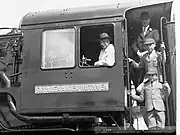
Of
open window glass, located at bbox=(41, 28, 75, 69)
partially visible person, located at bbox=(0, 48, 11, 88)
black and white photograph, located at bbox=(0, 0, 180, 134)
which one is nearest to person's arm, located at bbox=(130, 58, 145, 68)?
black and white photograph, located at bbox=(0, 0, 180, 134)

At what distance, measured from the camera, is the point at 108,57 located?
18.2 feet

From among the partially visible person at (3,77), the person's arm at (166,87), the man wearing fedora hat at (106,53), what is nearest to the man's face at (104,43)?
the man wearing fedora hat at (106,53)

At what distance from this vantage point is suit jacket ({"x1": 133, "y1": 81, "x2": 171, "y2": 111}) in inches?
208

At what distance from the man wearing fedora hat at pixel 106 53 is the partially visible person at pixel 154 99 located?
67 cm

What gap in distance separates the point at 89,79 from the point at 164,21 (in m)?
1.58

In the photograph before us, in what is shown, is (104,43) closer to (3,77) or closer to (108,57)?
(108,57)

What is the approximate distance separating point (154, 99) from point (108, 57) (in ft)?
3.31

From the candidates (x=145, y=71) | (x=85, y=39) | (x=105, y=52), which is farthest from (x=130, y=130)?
(x=85, y=39)

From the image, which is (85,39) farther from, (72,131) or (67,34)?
(72,131)

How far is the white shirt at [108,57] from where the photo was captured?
18.1 feet

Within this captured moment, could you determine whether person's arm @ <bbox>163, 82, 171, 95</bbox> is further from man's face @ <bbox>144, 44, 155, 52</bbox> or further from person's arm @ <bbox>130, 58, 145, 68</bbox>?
man's face @ <bbox>144, 44, 155, 52</bbox>

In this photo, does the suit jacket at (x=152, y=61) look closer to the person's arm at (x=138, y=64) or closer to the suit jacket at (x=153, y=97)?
the person's arm at (x=138, y=64)

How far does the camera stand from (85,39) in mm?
5754

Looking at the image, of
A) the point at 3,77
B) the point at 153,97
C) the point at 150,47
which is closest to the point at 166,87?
the point at 153,97
